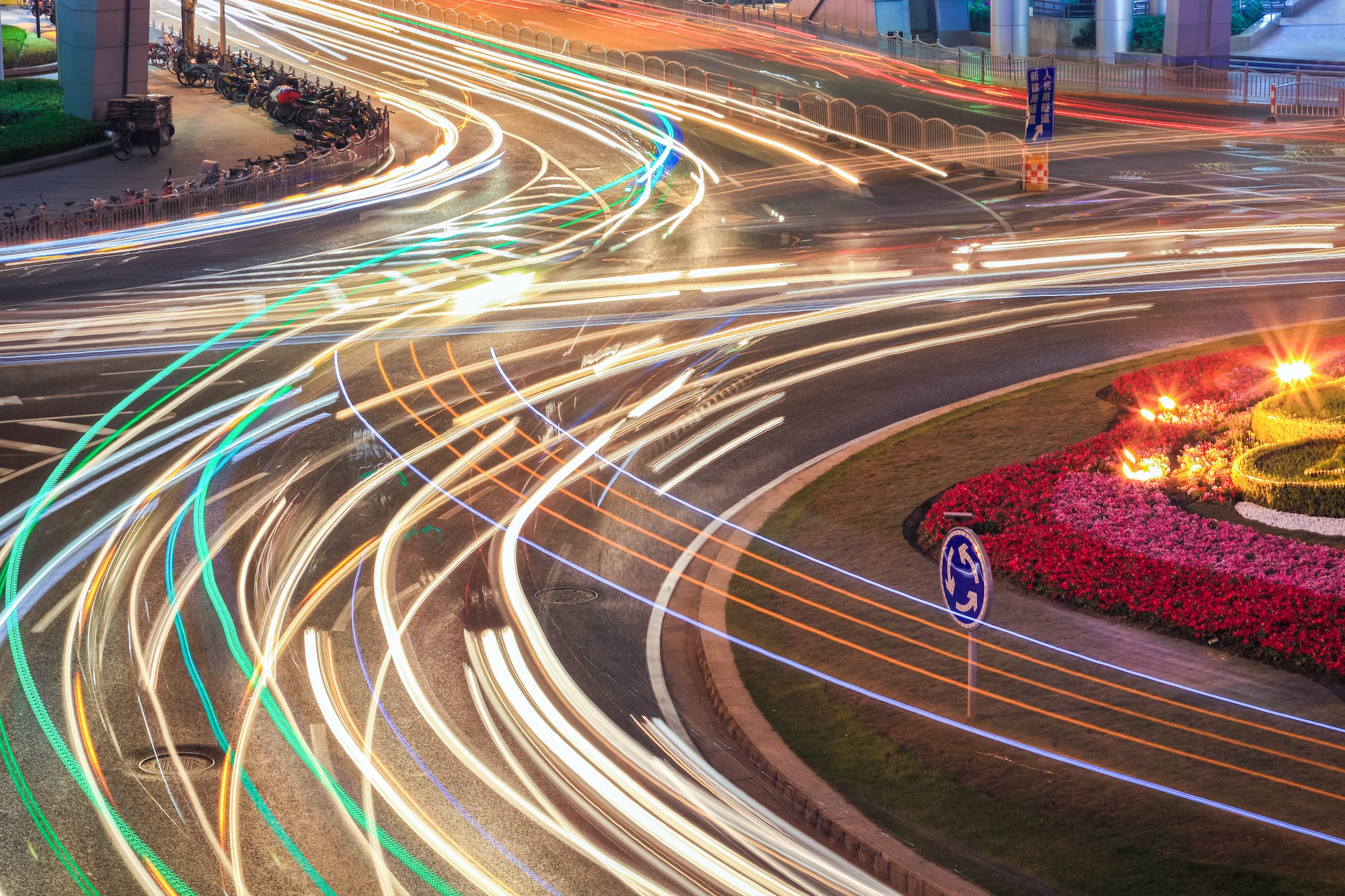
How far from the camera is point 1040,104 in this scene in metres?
34.3

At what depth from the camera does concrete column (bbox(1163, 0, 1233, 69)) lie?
55062 mm

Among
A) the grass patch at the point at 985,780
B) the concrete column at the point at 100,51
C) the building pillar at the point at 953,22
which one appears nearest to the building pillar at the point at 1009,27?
the building pillar at the point at 953,22

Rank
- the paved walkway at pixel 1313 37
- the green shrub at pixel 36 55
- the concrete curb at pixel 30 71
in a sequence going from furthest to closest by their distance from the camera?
the green shrub at pixel 36 55
the paved walkway at pixel 1313 37
the concrete curb at pixel 30 71

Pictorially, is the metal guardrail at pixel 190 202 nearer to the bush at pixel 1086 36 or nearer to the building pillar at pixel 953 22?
the bush at pixel 1086 36

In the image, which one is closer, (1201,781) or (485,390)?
(1201,781)

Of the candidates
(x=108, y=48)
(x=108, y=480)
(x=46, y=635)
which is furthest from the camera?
(x=108, y=48)

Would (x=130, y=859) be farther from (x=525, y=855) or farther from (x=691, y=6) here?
(x=691, y=6)

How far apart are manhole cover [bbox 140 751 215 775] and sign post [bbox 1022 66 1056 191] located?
2721cm

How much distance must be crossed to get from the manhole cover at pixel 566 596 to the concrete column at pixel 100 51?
37.2 metres

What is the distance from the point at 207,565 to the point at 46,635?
6.11ft

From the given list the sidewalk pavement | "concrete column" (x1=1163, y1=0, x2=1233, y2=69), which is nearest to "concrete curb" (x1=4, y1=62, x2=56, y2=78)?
the sidewalk pavement

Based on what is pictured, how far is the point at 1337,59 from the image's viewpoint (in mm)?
57156

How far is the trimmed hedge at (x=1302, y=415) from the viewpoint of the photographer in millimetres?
16016

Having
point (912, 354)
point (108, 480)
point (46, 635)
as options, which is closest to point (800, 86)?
point (912, 354)
